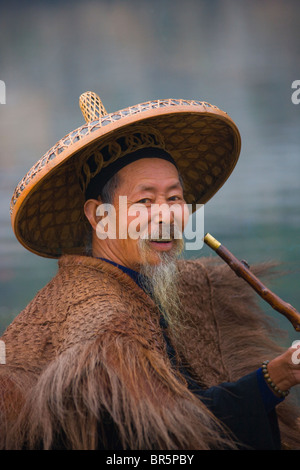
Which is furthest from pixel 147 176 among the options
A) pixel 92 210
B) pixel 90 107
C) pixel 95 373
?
pixel 95 373

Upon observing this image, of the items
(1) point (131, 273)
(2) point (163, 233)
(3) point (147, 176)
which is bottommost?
(1) point (131, 273)

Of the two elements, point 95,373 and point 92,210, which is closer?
point 95,373

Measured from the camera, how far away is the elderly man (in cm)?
110

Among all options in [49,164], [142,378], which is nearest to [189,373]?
[142,378]

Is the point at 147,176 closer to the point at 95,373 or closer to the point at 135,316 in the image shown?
the point at 135,316

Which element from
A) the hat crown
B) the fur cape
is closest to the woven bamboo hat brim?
the hat crown

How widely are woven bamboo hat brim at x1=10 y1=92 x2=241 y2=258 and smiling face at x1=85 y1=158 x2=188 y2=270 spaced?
0.26 feet

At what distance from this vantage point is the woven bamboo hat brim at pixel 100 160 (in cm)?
135

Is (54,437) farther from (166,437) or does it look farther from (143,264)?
(143,264)

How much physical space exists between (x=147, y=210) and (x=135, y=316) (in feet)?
1.00

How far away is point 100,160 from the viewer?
1498 mm

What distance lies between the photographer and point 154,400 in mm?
1109

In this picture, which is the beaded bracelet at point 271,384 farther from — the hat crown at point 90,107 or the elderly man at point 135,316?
the hat crown at point 90,107

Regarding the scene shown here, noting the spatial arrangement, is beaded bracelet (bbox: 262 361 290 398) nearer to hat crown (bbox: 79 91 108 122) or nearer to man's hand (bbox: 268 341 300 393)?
man's hand (bbox: 268 341 300 393)
